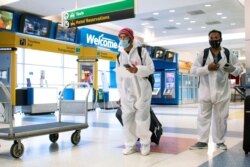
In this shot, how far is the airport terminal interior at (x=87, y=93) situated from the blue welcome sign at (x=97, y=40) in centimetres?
4

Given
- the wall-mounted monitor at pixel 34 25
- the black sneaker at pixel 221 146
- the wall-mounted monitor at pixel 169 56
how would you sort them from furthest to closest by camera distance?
the wall-mounted monitor at pixel 169 56
the wall-mounted monitor at pixel 34 25
the black sneaker at pixel 221 146

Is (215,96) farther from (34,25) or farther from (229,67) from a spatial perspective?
(34,25)

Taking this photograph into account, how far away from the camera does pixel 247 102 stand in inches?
151

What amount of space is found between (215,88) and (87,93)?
2012 millimetres

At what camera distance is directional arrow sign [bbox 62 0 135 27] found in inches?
267

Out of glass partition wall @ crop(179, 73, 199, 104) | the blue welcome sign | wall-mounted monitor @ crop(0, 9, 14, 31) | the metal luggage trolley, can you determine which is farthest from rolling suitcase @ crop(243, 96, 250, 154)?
glass partition wall @ crop(179, 73, 199, 104)

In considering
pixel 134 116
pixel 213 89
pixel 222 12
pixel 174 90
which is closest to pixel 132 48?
pixel 134 116

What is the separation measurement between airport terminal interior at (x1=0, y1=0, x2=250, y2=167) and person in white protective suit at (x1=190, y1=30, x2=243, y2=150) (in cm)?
26

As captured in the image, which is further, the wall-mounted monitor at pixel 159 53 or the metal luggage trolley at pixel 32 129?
the wall-mounted monitor at pixel 159 53

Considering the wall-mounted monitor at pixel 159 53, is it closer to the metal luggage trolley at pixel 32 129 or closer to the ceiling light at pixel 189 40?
the ceiling light at pixel 189 40

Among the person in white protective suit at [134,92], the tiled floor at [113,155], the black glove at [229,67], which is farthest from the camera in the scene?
the black glove at [229,67]

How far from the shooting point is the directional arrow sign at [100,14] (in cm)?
679

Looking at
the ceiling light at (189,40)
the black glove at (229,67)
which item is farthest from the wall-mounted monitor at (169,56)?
the black glove at (229,67)

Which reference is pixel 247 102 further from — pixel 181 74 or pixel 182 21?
pixel 181 74
